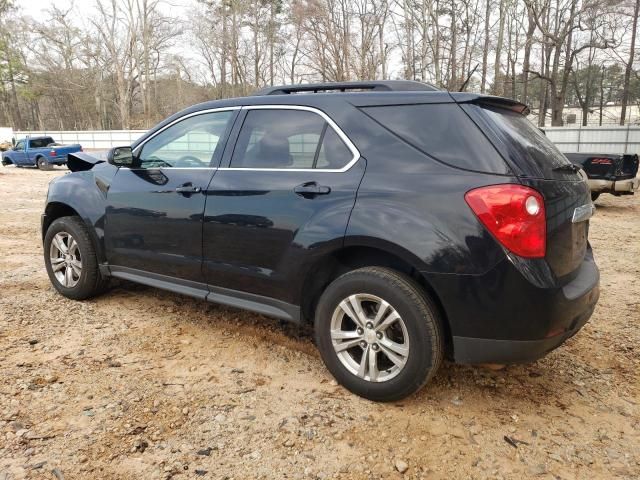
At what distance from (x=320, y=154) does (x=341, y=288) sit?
83 centimetres

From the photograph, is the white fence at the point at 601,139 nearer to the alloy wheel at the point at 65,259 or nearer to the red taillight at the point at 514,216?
Result: the red taillight at the point at 514,216

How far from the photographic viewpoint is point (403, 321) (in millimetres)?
2512

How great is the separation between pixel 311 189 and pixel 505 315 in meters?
1.27

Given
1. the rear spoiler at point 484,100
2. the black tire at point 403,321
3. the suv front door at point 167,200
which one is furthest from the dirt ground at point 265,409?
the rear spoiler at point 484,100

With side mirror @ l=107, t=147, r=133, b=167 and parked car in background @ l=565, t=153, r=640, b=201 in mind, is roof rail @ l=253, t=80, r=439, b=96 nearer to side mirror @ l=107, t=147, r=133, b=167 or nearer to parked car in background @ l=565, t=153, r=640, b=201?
side mirror @ l=107, t=147, r=133, b=167

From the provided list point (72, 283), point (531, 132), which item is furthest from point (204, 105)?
point (531, 132)

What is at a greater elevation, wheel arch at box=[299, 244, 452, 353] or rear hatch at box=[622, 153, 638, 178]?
rear hatch at box=[622, 153, 638, 178]

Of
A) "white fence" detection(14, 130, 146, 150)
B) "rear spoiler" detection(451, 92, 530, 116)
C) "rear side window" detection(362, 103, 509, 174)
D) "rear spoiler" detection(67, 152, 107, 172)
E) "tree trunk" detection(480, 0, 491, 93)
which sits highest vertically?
"tree trunk" detection(480, 0, 491, 93)

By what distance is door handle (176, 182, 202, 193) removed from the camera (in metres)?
3.35

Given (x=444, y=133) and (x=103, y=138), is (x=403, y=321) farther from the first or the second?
(x=103, y=138)

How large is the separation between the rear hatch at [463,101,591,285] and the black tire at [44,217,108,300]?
10.7 ft

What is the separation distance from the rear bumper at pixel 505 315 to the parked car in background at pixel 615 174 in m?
8.04

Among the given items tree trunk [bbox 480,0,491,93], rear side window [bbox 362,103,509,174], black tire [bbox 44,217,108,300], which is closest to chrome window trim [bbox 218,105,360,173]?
rear side window [bbox 362,103,509,174]

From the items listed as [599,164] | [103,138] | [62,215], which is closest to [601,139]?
[599,164]
